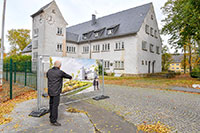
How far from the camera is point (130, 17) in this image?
26.2m

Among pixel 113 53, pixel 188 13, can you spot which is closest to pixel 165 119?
pixel 188 13

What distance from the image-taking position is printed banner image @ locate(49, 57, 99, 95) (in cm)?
564

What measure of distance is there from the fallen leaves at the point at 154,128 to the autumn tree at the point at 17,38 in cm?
5056

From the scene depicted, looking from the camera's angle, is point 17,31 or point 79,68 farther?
point 17,31

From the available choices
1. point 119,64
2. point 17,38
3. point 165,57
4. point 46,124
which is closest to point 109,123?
point 46,124

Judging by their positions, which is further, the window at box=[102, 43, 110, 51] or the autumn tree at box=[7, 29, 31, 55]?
the autumn tree at box=[7, 29, 31, 55]

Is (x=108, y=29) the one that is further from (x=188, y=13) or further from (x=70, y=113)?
(x=70, y=113)

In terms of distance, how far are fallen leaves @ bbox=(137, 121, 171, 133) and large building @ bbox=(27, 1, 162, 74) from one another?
1849 centimetres

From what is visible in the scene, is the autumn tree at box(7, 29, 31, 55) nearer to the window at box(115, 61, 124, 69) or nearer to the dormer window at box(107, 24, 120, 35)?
the dormer window at box(107, 24, 120, 35)

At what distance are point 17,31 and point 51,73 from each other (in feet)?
163

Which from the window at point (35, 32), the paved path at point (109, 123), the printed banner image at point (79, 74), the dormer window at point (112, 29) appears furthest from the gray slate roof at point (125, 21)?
the paved path at point (109, 123)

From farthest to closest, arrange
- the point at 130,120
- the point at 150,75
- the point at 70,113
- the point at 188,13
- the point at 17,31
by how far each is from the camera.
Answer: the point at 17,31 → the point at 150,75 → the point at 188,13 → the point at 70,113 → the point at 130,120

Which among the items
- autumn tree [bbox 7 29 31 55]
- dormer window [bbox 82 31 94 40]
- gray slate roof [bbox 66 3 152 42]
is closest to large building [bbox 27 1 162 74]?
gray slate roof [bbox 66 3 152 42]

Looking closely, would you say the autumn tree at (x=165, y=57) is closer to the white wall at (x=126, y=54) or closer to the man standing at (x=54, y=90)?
the white wall at (x=126, y=54)
